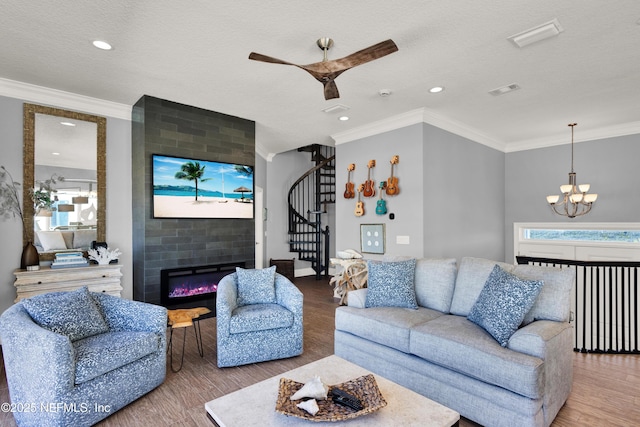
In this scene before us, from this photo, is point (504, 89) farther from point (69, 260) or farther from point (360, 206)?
point (69, 260)

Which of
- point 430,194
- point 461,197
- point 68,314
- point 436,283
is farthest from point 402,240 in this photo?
point 68,314

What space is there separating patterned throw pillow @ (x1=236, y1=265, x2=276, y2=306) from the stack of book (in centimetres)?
195

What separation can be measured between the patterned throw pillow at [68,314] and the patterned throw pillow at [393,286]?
2.27 metres

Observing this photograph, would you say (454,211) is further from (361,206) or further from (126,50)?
(126,50)

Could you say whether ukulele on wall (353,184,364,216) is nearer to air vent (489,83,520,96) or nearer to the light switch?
the light switch

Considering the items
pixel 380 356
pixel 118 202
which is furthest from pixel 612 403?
pixel 118 202

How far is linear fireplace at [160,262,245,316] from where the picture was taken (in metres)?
4.38

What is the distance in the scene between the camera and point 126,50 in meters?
3.08

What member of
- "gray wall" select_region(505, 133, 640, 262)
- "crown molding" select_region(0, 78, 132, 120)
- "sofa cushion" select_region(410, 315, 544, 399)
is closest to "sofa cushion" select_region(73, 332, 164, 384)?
"sofa cushion" select_region(410, 315, 544, 399)

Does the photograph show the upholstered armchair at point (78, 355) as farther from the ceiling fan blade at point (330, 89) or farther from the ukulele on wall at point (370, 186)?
the ukulele on wall at point (370, 186)

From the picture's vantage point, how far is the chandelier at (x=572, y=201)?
5.28 metres

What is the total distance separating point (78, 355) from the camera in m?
2.21

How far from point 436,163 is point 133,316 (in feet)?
14.0

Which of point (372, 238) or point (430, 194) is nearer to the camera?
point (430, 194)
